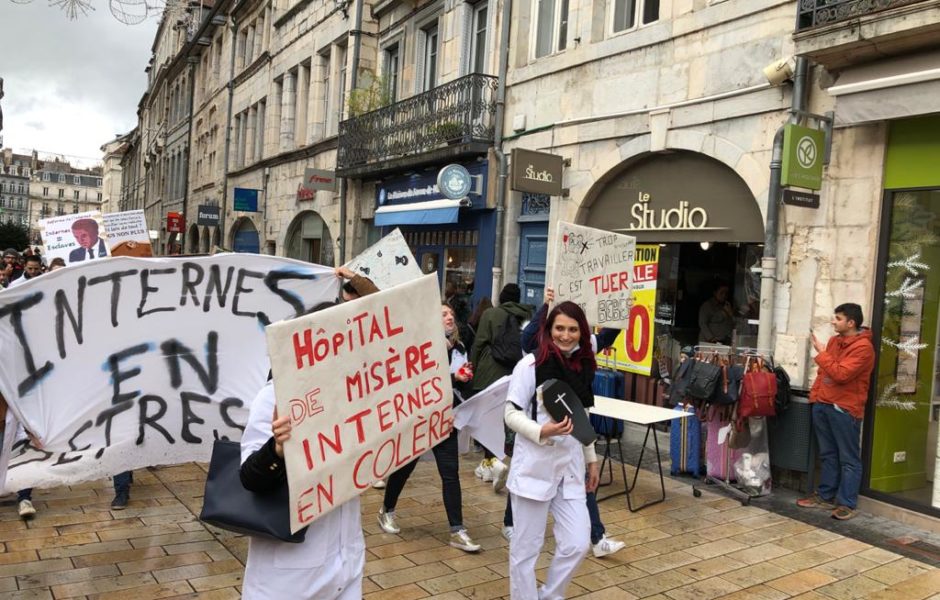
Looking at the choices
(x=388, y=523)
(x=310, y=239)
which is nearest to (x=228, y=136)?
(x=310, y=239)

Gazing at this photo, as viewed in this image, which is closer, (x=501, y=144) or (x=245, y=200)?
(x=501, y=144)

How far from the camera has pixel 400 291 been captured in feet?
10.9

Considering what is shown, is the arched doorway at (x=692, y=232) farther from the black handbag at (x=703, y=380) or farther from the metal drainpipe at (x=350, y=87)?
the metal drainpipe at (x=350, y=87)

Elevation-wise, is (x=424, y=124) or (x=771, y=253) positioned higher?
(x=424, y=124)

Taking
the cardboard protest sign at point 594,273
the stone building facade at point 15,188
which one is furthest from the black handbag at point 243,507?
the stone building facade at point 15,188

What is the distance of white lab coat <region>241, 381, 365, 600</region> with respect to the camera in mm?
2758

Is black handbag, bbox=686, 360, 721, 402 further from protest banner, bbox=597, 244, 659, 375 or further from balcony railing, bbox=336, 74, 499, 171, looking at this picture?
balcony railing, bbox=336, 74, 499, 171

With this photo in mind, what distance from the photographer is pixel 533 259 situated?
38.4 feet

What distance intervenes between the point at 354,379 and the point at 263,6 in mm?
25141

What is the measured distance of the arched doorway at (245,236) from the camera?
24406mm

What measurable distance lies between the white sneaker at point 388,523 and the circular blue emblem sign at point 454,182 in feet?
23.8

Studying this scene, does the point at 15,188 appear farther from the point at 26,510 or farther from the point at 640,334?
the point at 26,510

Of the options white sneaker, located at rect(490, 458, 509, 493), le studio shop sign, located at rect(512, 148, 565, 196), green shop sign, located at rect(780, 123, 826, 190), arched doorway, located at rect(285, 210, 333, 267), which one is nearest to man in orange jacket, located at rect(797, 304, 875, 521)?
green shop sign, located at rect(780, 123, 826, 190)

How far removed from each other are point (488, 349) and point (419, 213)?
714cm
